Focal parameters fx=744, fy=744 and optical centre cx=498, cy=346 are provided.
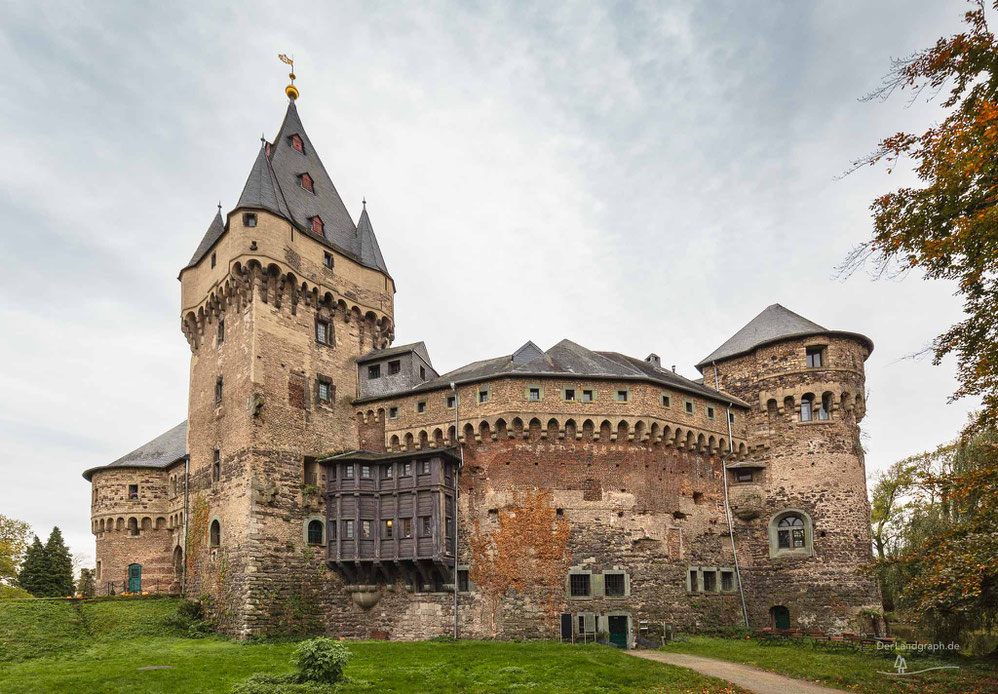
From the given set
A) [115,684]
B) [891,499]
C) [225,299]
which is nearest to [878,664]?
[115,684]

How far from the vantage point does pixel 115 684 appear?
18.8 meters

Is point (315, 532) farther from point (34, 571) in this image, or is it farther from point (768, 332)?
point (34, 571)

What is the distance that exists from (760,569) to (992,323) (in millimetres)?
21491

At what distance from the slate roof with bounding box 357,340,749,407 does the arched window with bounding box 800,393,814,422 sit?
2495 mm

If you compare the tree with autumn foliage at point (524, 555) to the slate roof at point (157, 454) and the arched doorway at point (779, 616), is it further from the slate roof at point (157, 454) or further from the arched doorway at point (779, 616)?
the slate roof at point (157, 454)

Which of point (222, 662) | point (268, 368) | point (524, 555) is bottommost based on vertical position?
point (222, 662)

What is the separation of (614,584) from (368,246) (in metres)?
21.1

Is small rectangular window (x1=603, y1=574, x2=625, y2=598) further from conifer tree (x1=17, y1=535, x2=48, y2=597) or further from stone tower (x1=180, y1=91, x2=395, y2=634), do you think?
conifer tree (x1=17, y1=535, x2=48, y2=597)

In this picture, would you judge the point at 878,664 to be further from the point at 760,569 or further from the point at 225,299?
the point at 225,299

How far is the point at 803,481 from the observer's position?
3403cm

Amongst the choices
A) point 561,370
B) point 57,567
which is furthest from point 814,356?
point 57,567

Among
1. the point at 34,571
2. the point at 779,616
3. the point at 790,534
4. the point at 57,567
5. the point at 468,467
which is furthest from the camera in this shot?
the point at 57,567

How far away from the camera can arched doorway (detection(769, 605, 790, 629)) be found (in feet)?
108

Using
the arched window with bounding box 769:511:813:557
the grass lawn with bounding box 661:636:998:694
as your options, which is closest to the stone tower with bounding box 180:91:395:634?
the grass lawn with bounding box 661:636:998:694
